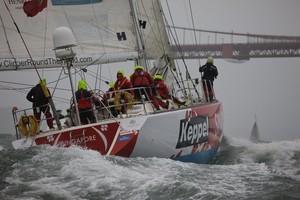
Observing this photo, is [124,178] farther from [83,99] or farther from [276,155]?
[276,155]

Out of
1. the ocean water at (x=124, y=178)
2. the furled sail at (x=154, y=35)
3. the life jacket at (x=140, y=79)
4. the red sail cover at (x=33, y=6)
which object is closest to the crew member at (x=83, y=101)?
the life jacket at (x=140, y=79)

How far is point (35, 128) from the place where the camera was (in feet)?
24.2

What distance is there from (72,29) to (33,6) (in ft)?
2.11

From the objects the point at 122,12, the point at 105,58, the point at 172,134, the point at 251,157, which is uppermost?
the point at 122,12

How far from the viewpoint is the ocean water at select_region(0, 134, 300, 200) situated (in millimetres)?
5355

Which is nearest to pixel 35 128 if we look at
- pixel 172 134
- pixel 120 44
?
pixel 172 134

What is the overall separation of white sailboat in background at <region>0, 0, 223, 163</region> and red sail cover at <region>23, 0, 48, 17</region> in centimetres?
1

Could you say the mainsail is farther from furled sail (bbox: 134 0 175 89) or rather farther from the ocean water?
the ocean water

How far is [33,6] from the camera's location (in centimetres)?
862

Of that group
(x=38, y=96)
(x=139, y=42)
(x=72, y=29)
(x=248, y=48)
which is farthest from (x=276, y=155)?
(x=248, y=48)

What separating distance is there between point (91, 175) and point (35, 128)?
1.85 m

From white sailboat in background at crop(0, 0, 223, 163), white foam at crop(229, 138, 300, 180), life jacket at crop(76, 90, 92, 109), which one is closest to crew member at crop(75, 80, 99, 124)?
life jacket at crop(76, 90, 92, 109)

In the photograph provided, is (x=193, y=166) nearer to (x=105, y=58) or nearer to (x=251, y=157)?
(x=251, y=157)

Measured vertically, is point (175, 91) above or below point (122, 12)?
below
